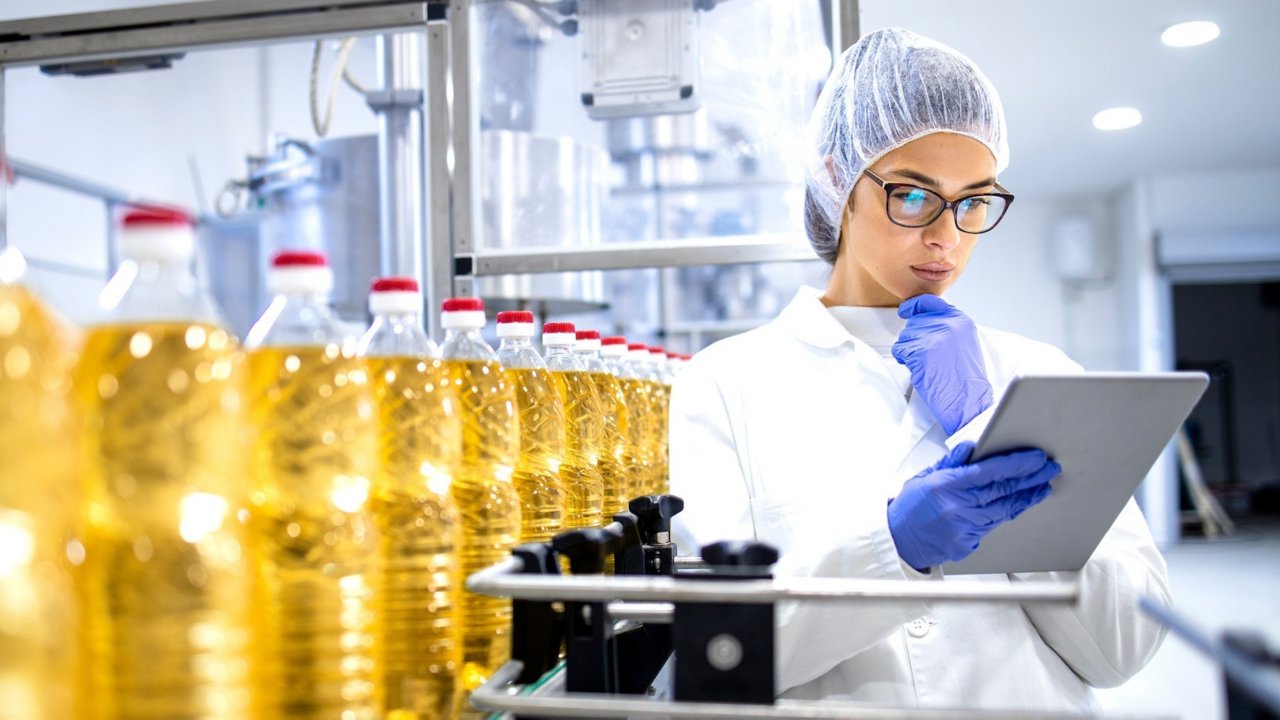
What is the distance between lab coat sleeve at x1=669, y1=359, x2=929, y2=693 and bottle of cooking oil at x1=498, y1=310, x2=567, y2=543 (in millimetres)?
268

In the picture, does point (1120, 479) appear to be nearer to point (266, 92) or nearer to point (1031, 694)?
point (1031, 694)

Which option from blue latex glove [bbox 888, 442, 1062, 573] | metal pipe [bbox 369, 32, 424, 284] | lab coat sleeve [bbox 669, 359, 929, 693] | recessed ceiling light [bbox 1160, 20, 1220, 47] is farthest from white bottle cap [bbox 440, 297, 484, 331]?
recessed ceiling light [bbox 1160, 20, 1220, 47]

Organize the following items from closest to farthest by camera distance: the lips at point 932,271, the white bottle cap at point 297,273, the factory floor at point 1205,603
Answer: the white bottle cap at point 297,273 < the lips at point 932,271 < the factory floor at point 1205,603

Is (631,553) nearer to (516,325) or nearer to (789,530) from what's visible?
(516,325)

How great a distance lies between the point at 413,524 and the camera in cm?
74

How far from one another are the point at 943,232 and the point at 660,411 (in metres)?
0.69

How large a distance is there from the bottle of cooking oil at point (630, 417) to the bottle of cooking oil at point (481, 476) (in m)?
0.39

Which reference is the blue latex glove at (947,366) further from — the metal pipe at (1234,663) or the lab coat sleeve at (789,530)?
the metal pipe at (1234,663)

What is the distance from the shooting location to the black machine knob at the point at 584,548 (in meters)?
0.75

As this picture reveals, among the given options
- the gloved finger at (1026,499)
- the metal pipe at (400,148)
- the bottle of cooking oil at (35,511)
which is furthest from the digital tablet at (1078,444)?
the metal pipe at (400,148)

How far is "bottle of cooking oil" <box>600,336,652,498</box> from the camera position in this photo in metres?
1.36

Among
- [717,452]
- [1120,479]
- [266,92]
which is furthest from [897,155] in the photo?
[266,92]

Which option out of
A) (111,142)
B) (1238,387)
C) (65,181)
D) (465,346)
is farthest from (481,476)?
(1238,387)

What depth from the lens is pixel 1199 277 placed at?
7.80m
